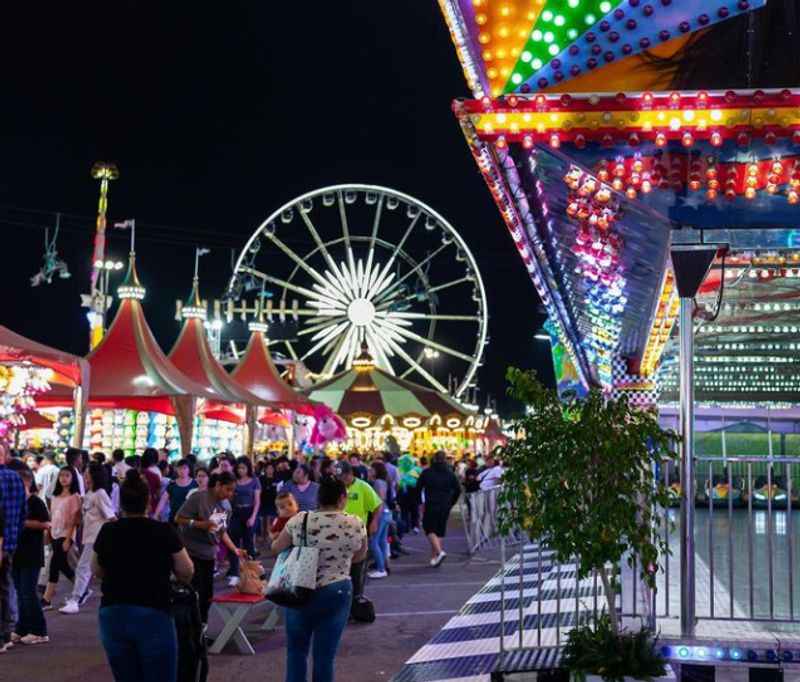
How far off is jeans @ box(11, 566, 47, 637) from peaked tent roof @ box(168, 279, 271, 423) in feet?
44.5

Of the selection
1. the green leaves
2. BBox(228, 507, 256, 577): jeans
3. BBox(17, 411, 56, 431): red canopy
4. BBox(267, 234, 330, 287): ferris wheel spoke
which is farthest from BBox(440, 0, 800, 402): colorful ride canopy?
BBox(267, 234, 330, 287): ferris wheel spoke

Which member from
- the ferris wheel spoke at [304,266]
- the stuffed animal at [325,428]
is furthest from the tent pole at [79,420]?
the ferris wheel spoke at [304,266]

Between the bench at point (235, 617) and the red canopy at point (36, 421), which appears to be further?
the red canopy at point (36, 421)

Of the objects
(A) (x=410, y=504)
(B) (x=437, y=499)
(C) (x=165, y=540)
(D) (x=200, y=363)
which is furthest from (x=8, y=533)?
(D) (x=200, y=363)

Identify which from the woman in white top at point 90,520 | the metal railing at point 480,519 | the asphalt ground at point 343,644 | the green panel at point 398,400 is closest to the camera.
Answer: the asphalt ground at point 343,644

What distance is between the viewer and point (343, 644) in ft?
30.7

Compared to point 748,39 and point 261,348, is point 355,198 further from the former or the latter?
point 748,39

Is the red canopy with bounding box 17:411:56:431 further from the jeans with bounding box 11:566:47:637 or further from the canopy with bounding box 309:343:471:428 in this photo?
the jeans with bounding box 11:566:47:637

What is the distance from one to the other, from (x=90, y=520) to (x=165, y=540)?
6.09 meters

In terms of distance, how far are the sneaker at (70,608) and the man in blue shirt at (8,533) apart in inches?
76.5

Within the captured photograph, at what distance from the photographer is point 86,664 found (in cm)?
841

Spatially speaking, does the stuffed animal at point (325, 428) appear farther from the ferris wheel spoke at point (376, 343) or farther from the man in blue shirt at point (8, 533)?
the man in blue shirt at point (8, 533)

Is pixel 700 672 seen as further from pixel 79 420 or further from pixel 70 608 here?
pixel 79 420

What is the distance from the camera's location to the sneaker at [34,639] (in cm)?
916
